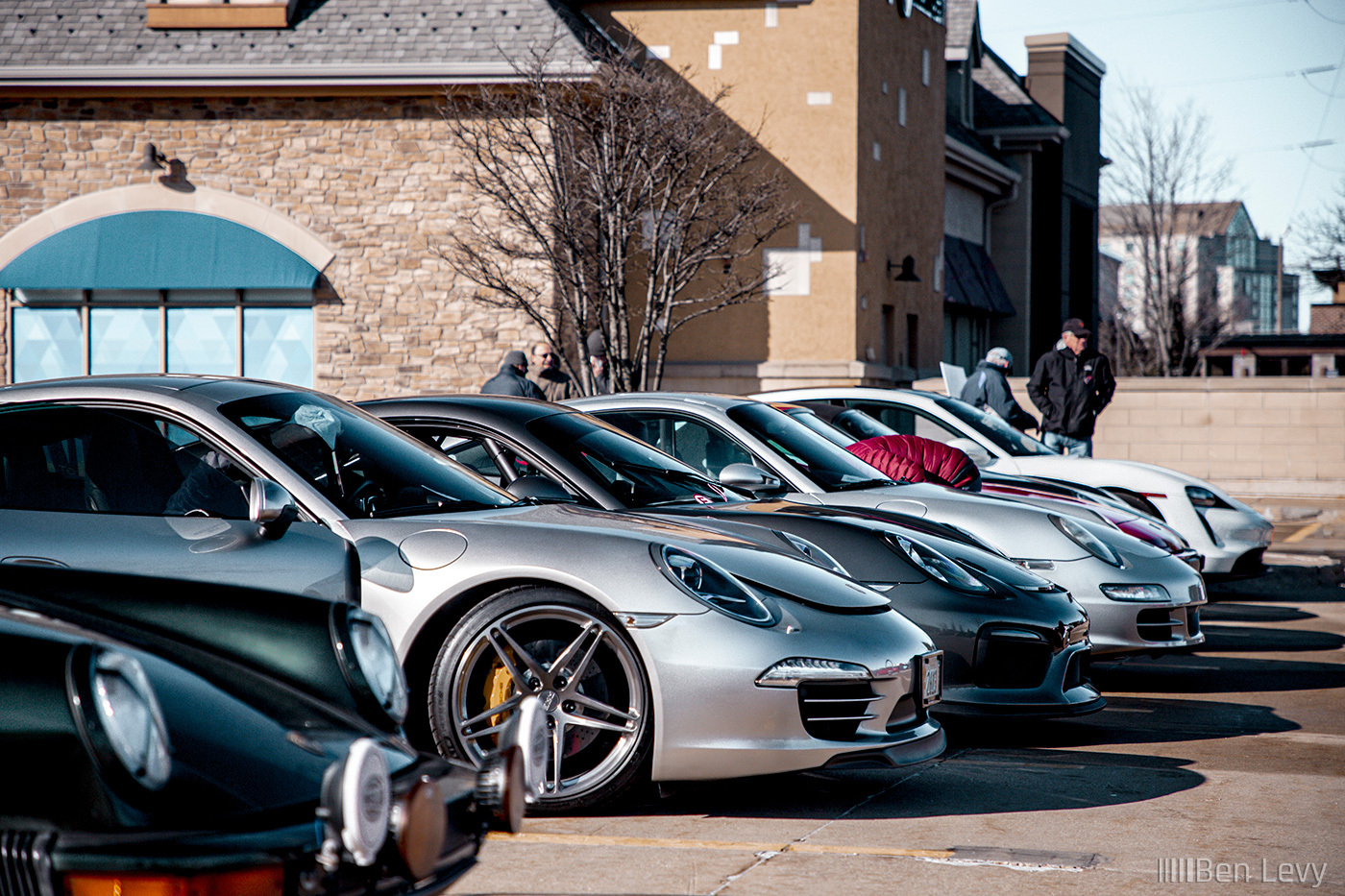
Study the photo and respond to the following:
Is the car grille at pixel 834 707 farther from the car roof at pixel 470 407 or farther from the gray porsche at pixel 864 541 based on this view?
the car roof at pixel 470 407

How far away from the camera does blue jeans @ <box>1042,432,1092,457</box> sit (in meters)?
12.8

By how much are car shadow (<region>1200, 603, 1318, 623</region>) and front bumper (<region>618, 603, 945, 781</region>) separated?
618 centimetres

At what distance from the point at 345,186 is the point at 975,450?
12.2 meters

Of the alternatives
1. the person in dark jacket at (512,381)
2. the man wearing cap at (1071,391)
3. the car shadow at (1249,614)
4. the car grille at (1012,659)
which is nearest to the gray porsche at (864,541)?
the car grille at (1012,659)

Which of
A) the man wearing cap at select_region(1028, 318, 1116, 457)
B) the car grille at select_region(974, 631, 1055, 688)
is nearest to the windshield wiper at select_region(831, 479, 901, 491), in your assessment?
the car grille at select_region(974, 631, 1055, 688)

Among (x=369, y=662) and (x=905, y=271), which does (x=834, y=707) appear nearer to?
(x=369, y=662)

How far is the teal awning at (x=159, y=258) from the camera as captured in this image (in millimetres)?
18922

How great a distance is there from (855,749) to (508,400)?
2475 millimetres

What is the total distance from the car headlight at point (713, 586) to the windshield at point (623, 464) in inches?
47.7

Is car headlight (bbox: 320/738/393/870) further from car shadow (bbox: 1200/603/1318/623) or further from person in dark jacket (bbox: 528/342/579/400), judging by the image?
person in dark jacket (bbox: 528/342/579/400)

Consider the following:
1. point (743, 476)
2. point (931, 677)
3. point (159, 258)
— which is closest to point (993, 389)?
point (743, 476)

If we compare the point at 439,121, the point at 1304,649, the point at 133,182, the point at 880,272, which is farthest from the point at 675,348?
the point at 1304,649

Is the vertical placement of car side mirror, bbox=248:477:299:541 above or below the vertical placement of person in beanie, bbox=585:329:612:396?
below

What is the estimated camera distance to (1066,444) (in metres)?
12.8
